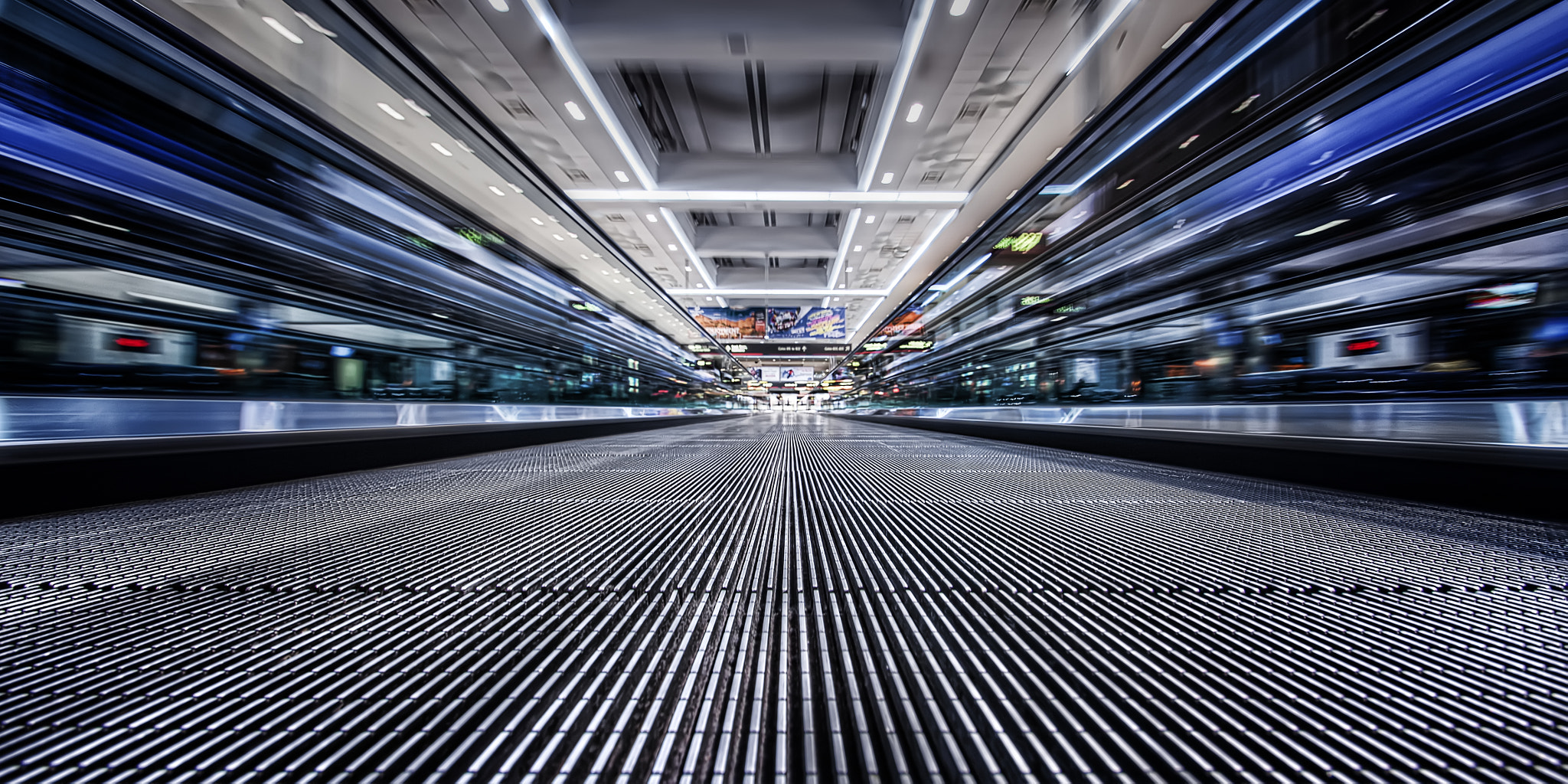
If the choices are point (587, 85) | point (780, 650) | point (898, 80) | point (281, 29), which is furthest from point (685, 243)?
point (780, 650)

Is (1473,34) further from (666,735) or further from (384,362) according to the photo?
(384,362)

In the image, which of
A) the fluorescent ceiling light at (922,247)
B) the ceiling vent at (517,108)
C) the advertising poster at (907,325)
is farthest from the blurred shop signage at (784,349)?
the ceiling vent at (517,108)

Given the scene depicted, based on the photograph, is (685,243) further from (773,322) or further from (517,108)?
(773,322)

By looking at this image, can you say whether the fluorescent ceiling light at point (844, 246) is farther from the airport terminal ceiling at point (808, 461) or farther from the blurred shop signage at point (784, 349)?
the blurred shop signage at point (784, 349)

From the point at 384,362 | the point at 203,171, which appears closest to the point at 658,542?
the point at 203,171

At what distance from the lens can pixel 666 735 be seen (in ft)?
1.76

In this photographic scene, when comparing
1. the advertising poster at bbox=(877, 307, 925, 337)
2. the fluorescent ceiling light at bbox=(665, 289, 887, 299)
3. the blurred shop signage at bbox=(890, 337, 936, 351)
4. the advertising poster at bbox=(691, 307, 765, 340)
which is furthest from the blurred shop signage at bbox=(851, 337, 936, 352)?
the advertising poster at bbox=(691, 307, 765, 340)

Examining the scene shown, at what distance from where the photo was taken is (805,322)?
792 inches

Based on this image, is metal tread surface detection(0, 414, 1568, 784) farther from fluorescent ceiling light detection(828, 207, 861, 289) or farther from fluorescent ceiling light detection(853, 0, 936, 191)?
fluorescent ceiling light detection(828, 207, 861, 289)

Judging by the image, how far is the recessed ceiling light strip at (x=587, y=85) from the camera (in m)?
5.32

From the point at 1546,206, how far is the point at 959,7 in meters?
4.73

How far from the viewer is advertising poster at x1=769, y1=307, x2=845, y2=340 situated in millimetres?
19781

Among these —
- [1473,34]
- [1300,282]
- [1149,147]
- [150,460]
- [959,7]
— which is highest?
[959,7]

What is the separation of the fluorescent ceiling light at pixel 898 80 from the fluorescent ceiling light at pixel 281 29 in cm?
608
